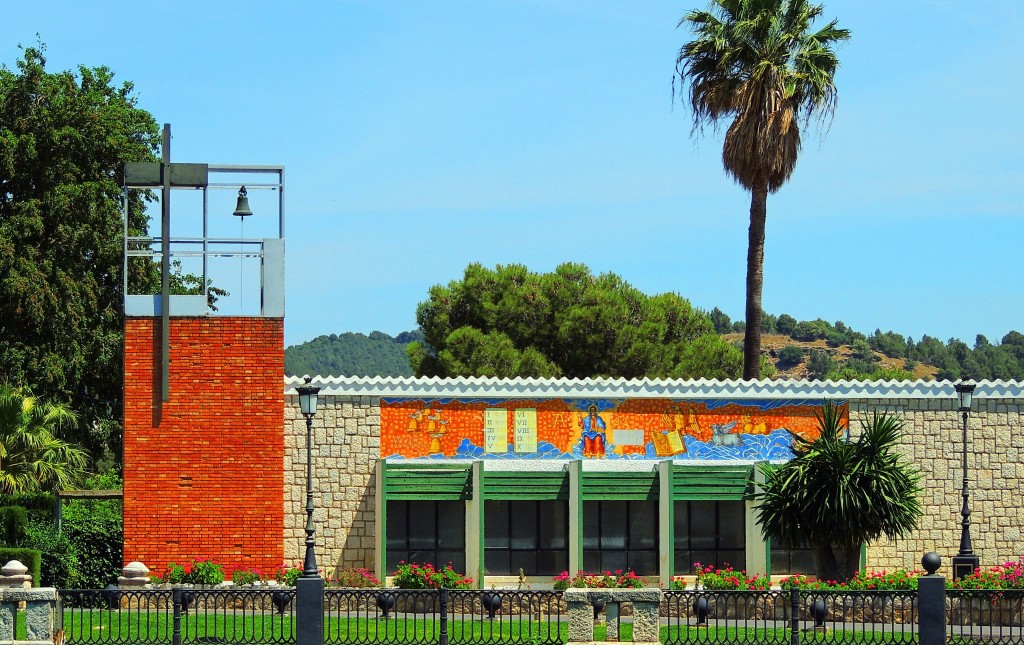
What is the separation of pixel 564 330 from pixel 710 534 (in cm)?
2820

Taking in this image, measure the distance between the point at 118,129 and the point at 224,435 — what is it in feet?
52.8

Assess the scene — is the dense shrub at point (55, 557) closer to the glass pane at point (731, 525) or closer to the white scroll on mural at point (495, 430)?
the white scroll on mural at point (495, 430)

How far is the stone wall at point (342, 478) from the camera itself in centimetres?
2723

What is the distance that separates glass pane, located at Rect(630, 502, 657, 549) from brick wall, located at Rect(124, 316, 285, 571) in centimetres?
675

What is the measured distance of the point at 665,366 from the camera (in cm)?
5559

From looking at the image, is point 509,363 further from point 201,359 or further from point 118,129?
point 201,359

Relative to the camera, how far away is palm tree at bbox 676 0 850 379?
116 ft

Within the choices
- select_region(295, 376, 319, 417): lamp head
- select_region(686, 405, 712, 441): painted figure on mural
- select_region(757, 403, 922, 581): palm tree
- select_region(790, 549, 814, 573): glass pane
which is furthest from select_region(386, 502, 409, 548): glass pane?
select_region(790, 549, 814, 573): glass pane

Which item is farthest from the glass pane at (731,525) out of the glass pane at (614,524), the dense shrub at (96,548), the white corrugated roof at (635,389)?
the dense shrub at (96,548)

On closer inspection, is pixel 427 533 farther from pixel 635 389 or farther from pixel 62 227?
pixel 62 227

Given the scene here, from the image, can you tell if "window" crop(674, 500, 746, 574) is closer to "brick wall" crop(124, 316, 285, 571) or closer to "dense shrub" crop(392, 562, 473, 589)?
"dense shrub" crop(392, 562, 473, 589)

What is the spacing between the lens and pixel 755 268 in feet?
A: 121

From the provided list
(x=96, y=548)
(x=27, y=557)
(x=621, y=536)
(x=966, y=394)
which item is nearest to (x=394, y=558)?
(x=621, y=536)

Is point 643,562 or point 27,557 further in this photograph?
point 643,562
